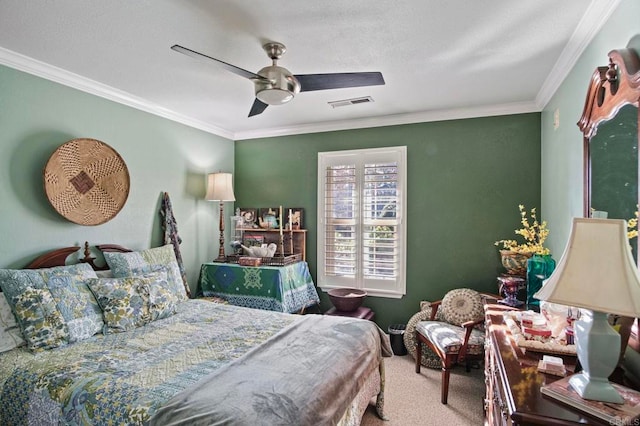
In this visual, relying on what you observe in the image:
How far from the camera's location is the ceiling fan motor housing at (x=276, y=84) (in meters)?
2.24

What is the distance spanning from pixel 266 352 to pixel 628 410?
5.40ft

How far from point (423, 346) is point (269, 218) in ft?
7.87

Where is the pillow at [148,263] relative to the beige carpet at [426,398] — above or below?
above

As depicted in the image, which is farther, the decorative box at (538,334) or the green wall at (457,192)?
the green wall at (457,192)

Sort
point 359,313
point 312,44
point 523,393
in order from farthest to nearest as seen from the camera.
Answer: point 359,313, point 312,44, point 523,393

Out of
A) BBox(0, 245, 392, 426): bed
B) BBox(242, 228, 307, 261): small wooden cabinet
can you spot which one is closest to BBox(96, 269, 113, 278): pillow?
BBox(0, 245, 392, 426): bed

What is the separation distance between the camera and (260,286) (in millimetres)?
3807

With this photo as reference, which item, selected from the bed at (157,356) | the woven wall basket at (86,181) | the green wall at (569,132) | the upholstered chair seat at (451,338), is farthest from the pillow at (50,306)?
the green wall at (569,132)

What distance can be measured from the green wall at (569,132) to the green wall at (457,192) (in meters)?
0.26

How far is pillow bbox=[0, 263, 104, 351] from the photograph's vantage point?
222cm

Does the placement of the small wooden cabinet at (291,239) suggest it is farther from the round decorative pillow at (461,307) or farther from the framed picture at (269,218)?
the round decorative pillow at (461,307)

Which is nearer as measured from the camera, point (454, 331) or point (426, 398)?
point (426, 398)

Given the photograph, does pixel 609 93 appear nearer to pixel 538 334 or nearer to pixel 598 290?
pixel 598 290

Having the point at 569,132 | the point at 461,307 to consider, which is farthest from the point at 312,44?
the point at 461,307
